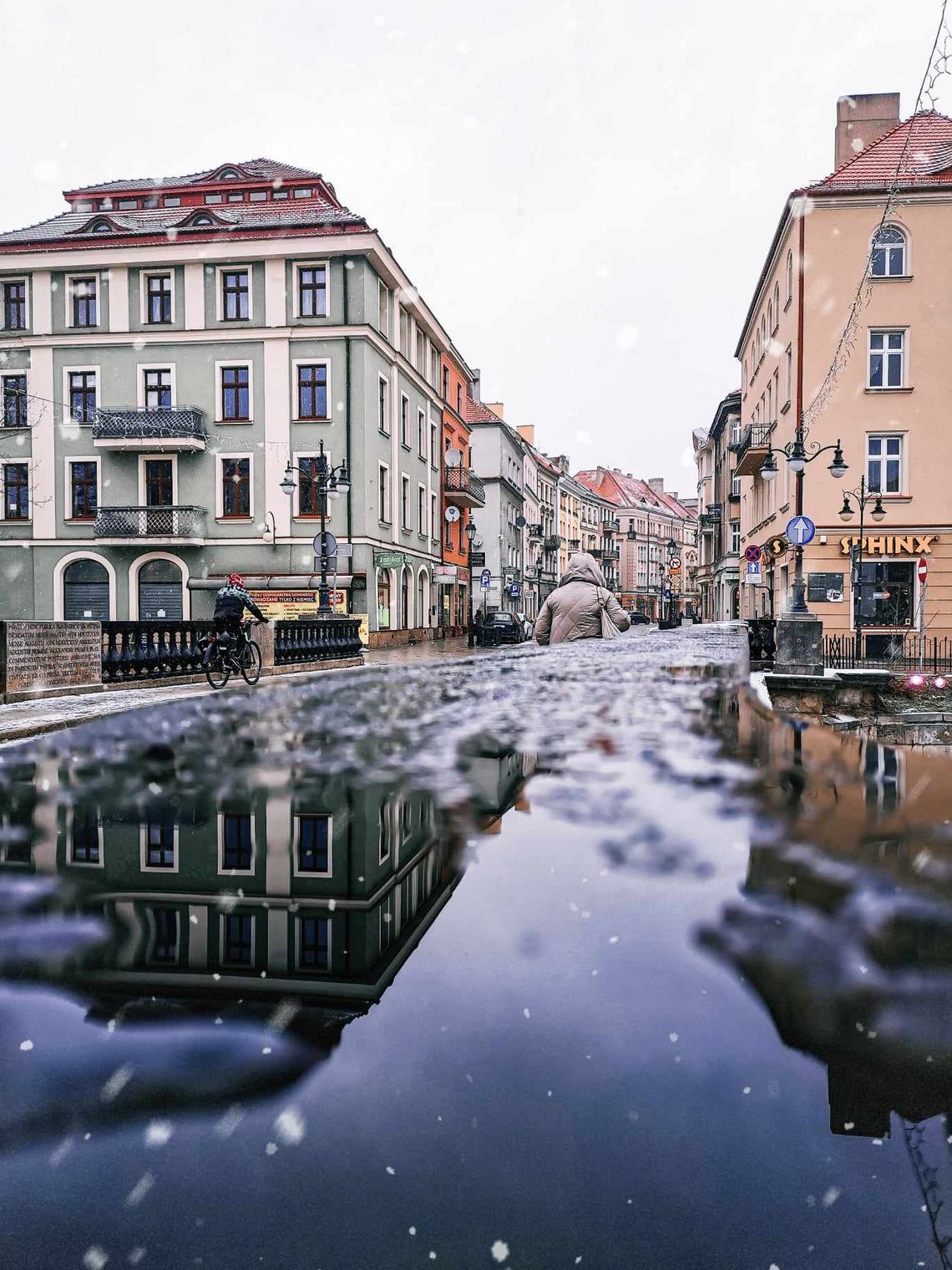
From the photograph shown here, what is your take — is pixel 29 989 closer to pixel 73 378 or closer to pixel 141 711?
pixel 141 711

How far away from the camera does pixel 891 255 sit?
1115 inches

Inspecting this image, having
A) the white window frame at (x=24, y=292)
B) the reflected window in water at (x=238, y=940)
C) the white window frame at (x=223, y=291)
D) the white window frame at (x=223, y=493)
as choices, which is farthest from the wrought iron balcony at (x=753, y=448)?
the reflected window in water at (x=238, y=940)

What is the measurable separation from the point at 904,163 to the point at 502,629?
66.5 feet

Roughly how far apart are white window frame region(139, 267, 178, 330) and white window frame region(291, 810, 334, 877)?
33085 millimetres

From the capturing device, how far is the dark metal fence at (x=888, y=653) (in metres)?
22.7

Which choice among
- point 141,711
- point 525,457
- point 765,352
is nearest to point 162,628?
point 141,711

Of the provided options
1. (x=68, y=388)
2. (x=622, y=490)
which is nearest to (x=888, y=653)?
(x=68, y=388)

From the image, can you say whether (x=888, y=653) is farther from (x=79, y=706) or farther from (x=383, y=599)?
(x=79, y=706)

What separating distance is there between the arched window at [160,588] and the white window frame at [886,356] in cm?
2436

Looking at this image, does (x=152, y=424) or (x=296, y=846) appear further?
(x=152, y=424)

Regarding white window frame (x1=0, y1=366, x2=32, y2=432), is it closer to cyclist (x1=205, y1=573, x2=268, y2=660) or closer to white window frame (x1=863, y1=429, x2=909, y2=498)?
cyclist (x1=205, y1=573, x2=268, y2=660)

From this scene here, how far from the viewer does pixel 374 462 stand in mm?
33688

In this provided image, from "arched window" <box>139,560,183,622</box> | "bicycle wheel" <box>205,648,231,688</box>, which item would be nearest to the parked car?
"arched window" <box>139,560,183,622</box>

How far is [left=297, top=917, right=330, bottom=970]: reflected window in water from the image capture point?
2525 mm
